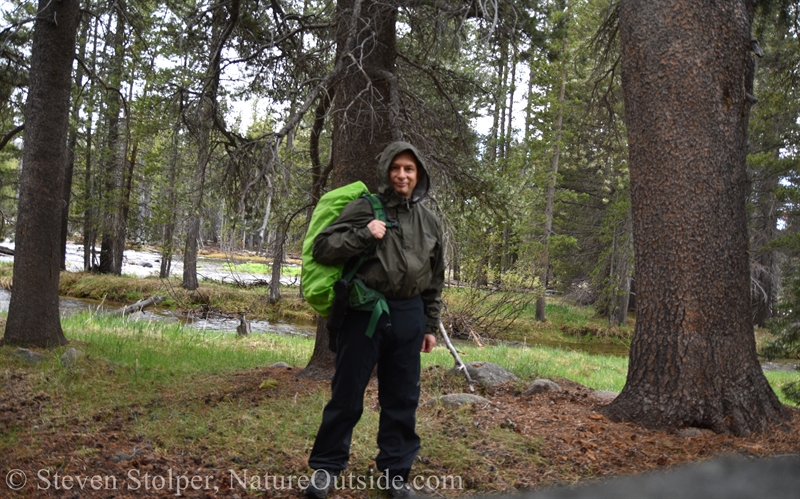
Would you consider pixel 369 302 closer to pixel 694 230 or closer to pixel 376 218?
pixel 376 218

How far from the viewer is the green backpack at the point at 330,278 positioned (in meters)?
3.92

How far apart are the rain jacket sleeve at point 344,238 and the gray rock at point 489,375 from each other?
144 inches

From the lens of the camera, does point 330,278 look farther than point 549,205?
No

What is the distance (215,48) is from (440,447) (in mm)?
5948

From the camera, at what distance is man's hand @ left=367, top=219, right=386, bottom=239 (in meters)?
3.90

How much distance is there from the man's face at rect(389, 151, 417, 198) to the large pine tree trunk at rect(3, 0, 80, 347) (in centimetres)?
599

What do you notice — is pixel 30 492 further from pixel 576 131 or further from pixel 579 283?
pixel 579 283

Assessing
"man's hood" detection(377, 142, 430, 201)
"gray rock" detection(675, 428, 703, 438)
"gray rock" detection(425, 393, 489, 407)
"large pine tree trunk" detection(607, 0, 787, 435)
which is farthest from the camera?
"gray rock" detection(425, 393, 489, 407)

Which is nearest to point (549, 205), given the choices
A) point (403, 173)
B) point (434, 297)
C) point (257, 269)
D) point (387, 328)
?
point (257, 269)

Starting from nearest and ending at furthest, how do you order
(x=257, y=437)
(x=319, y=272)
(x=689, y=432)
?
(x=319, y=272)
(x=257, y=437)
(x=689, y=432)

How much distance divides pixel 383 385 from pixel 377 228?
40.6 inches

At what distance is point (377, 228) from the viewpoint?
3.92 metres

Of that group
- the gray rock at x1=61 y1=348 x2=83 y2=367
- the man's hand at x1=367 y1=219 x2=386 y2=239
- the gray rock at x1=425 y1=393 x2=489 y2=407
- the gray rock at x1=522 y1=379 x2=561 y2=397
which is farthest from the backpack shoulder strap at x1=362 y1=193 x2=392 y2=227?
the gray rock at x1=61 y1=348 x2=83 y2=367

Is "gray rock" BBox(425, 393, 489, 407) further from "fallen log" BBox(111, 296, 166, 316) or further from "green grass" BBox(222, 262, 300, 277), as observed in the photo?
"fallen log" BBox(111, 296, 166, 316)
